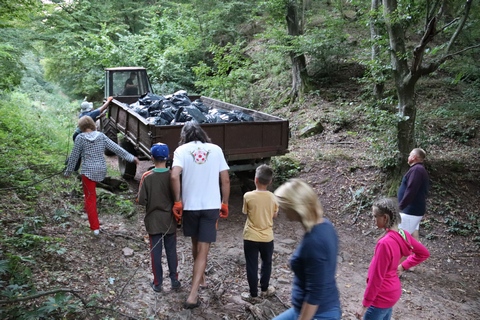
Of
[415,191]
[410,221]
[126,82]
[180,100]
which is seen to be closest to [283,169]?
[180,100]

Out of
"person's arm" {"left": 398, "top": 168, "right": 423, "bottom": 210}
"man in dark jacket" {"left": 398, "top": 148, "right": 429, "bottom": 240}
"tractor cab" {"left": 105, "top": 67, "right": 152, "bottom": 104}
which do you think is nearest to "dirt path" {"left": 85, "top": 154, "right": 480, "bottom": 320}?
"man in dark jacket" {"left": 398, "top": 148, "right": 429, "bottom": 240}

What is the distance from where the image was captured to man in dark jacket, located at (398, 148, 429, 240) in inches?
210

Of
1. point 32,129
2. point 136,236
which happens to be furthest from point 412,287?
point 32,129

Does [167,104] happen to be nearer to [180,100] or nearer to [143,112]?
[180,100]

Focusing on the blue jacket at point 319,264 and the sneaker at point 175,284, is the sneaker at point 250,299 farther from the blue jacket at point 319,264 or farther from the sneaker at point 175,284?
the blue jacket at point 319,264

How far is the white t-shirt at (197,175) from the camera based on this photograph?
13.3ft

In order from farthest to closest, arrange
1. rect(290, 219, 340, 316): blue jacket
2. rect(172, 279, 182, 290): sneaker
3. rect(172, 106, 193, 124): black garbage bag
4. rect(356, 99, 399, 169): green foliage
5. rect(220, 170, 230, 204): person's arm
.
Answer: rect(356, 99, 399, 169): green foliage → rect(172, 106, 193, 124): black garbage bag → rect(172, 279, 182, 290): sneaker → rect(220, 170, 230, 204): person's arm → rect(290, 219, 340, 316): blue jacket

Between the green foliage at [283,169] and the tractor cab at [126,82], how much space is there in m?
4.05

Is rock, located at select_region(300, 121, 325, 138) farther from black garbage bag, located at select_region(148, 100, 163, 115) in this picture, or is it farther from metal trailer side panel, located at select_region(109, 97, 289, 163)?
black garbage bag, located at select_region(148, 100, 163, 115)

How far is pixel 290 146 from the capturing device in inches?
431

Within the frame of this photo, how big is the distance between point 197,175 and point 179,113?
332 centimetres

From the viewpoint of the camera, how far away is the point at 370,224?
7.17 metres

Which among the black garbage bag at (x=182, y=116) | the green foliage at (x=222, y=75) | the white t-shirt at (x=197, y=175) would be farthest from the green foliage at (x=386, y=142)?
the green foliage at (x=222, y=75)

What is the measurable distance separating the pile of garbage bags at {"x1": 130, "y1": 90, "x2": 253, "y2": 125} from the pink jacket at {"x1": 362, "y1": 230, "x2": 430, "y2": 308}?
15.3ft
